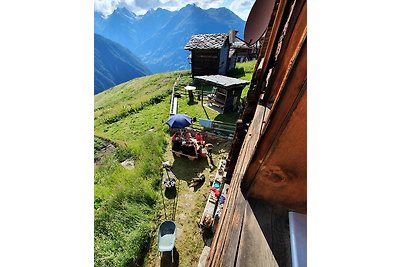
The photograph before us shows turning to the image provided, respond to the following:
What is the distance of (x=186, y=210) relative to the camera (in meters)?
8.80

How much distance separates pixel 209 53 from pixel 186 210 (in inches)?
714

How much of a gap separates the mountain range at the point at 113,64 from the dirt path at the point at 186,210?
14039 centimetres

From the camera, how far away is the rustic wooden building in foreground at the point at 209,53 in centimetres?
2241

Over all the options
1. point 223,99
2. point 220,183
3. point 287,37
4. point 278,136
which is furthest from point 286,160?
point 223,99

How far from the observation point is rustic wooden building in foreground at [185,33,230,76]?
22.4 metres

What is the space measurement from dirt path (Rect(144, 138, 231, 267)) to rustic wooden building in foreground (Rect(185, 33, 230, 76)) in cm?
1330

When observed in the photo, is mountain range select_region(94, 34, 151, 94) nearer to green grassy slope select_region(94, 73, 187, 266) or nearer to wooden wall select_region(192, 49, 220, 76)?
wooden wall select_region(192, 49, 220, 76)

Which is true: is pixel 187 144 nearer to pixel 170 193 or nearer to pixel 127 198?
pixel 170 193

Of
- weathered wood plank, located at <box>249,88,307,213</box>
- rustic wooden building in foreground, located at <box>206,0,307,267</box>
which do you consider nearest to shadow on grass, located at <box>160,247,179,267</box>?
rustic wooden building in foreground, located at <box>206,0,307,267</box>

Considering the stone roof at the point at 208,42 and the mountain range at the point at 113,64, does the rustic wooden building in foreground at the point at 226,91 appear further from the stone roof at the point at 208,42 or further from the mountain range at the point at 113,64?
the mountain range at the point at 113,64

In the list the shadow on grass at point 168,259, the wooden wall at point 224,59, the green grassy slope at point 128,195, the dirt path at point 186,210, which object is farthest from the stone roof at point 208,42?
the shadow on grass at point 168,259

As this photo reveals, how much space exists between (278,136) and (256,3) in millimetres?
2416
